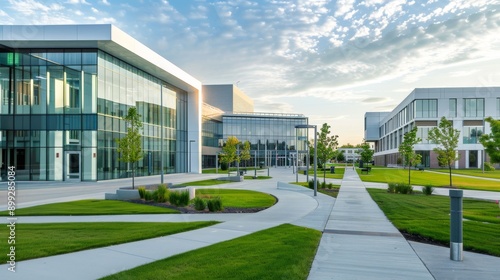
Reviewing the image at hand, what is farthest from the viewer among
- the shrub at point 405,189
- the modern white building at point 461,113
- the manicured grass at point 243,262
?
the modern white building at point 461,113

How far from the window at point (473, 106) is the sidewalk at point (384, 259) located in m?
64.6

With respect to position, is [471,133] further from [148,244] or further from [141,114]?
[148,244]

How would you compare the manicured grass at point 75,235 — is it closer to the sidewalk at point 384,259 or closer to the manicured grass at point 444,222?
the sidewalk at point 384,259

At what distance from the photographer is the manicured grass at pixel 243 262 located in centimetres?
594

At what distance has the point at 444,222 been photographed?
452 inches

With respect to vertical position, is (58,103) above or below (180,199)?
above

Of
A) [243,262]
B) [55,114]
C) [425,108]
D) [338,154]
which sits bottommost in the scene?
[243,262]

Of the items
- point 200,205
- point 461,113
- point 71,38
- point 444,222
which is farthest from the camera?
point 461,113

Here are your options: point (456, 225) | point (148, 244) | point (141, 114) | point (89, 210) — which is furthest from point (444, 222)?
point (141, 114)

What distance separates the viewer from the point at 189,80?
5119cm

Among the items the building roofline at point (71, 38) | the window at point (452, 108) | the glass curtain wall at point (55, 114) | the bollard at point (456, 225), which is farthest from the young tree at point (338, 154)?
the bollard at point (456, 225)

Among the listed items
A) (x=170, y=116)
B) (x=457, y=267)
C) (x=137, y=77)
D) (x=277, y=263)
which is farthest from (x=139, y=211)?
(x=170, y=116)

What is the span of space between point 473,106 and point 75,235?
71.0m

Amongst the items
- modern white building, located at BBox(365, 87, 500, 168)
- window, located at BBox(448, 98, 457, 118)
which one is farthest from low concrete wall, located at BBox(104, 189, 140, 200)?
window, located at BBox(448, 98, 457, 118)
